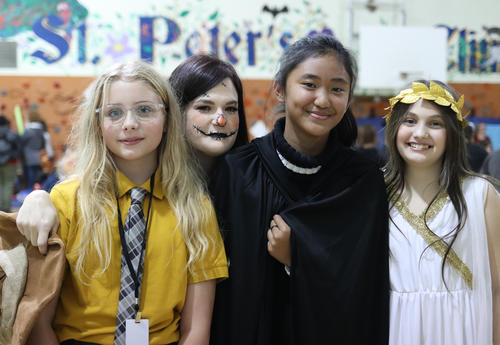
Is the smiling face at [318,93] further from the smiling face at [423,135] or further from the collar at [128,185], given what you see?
the collar at [128,185]

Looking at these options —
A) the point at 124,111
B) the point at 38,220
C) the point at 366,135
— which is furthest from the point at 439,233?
the point at 366,135

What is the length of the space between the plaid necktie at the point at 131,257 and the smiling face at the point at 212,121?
40 cm

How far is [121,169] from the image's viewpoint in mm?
1581

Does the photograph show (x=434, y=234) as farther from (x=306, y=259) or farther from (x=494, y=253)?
(x=306, y=259)

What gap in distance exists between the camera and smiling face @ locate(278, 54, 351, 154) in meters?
1.59

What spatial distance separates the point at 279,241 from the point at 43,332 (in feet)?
2.69

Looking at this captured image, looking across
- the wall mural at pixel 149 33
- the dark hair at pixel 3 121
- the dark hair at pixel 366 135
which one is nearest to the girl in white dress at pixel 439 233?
the dark hair at pixel 366 135

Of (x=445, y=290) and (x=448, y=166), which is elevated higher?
(x=448, y=166)

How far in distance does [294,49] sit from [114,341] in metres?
1.22

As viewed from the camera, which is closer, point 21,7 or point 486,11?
point 21,7

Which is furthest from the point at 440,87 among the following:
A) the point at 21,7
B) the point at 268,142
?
the point at 21,7

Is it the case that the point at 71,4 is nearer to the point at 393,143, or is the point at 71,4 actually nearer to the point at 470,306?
the point at 393,143

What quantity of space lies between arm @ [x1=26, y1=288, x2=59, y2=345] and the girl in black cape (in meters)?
0.56

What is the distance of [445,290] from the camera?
5.23 feet
